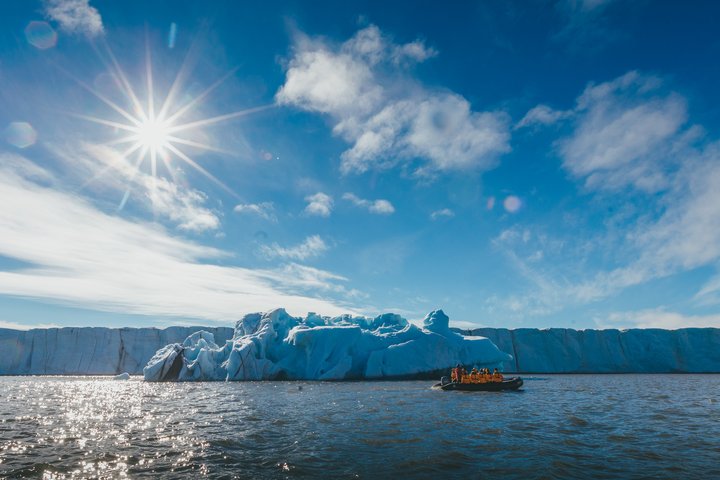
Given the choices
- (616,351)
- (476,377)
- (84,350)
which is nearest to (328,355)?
(476,377)

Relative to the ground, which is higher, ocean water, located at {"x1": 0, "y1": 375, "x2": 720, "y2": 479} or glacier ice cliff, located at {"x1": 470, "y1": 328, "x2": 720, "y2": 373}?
glacier ice cliff, located at {"x1": 470, "y1": 328, "x2": 720, "y2": 373}

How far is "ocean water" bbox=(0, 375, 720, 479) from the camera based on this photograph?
843cm

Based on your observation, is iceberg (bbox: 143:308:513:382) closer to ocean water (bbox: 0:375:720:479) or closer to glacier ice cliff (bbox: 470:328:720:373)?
ocean water (bbox: 0:375:720:479)

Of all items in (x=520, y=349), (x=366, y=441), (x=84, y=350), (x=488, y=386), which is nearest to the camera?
(x=366, y=441)

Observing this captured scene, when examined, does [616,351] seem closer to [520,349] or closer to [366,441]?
[520,349]

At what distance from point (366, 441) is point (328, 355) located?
2803 centimetres

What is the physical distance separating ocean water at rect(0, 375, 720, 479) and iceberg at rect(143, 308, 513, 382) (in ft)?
62.7

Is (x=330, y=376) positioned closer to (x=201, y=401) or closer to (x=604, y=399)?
(x=201, y=401)

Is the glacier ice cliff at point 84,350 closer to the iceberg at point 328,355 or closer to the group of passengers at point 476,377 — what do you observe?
the iceberg at point 328,355

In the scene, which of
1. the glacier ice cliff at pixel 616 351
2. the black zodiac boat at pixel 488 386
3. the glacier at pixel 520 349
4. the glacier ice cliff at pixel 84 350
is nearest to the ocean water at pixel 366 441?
the black zodiac boat at pixel 488 386

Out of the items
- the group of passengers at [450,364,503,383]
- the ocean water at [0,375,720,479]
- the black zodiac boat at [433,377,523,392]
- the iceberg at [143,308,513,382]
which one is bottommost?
the ocean water at [0,375,720,479]

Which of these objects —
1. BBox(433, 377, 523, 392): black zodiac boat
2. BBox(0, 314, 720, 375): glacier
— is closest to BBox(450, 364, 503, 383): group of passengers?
BBox(433, 377, 523, 392): black zodiac boat

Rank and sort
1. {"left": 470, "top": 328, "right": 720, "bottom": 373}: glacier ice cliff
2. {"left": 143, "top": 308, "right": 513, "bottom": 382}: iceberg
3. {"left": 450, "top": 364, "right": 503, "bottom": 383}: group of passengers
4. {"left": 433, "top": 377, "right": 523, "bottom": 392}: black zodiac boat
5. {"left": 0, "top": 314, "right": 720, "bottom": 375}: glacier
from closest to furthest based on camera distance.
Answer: {"left": 433, "top": 377, "right": 523, "bottom": 392}: black zodiac boat < {"left": 450, "top": 364, "right": 503, "bottom": 383}: group of passengers < {"left": 143, "top": 308, "right": 513, "bottom": 382}: iceberg < {"left": 470, "top": 328, "right": 720, "bottom": 373}: glacier ice cliff < {"left": 0, "top": 314, "right": 720, "bottom": 375}: glacier

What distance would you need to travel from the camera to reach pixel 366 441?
11016 mm
